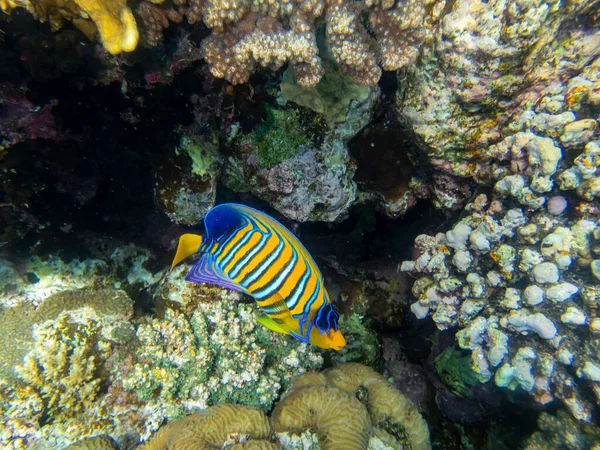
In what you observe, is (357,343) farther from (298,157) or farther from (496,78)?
(496,78)

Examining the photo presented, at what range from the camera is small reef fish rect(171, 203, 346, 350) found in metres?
1.89

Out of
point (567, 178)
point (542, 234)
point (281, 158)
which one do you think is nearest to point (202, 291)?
point (281, 158)

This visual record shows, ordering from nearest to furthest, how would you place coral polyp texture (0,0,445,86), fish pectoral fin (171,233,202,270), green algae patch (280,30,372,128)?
fish pectoral fin (171,233,202,270) → coral polyp texture (0,0,445,86) → green algae patch (280,30,372,128)

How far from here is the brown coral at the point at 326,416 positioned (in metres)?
2.65

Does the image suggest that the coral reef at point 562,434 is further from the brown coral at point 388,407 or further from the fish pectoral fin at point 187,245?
the fish pectoral fin at point 187,245

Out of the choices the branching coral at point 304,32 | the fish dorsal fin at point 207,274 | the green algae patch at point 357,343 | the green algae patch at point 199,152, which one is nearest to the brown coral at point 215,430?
the green algae patch at point 357,343

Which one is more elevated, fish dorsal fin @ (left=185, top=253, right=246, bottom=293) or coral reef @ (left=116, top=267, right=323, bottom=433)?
fish dorsal fin @ (left=185, top=253, right=246, bottom=293)

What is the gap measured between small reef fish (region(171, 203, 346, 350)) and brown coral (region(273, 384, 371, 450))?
3.78ft

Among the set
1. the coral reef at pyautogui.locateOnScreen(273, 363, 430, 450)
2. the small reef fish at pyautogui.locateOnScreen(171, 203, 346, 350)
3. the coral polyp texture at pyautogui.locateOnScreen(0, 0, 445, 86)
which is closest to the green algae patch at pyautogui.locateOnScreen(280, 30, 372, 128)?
the coral polyp texture at pyautogui.locateOnScreen(0, 0, 445, 86)

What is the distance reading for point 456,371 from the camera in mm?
3236

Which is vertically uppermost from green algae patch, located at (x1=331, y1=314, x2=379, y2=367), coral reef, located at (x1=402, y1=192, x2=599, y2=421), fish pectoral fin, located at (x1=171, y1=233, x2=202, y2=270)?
fish pectoral fin, located at (x1=171, y1=233, x2=202, y2=270)

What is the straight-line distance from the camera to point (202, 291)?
321cm

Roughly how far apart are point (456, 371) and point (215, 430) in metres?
2.34

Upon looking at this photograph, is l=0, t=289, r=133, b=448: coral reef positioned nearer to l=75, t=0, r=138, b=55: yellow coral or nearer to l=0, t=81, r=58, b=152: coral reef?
l=0, t=81, r=58, b=152: coral reef
